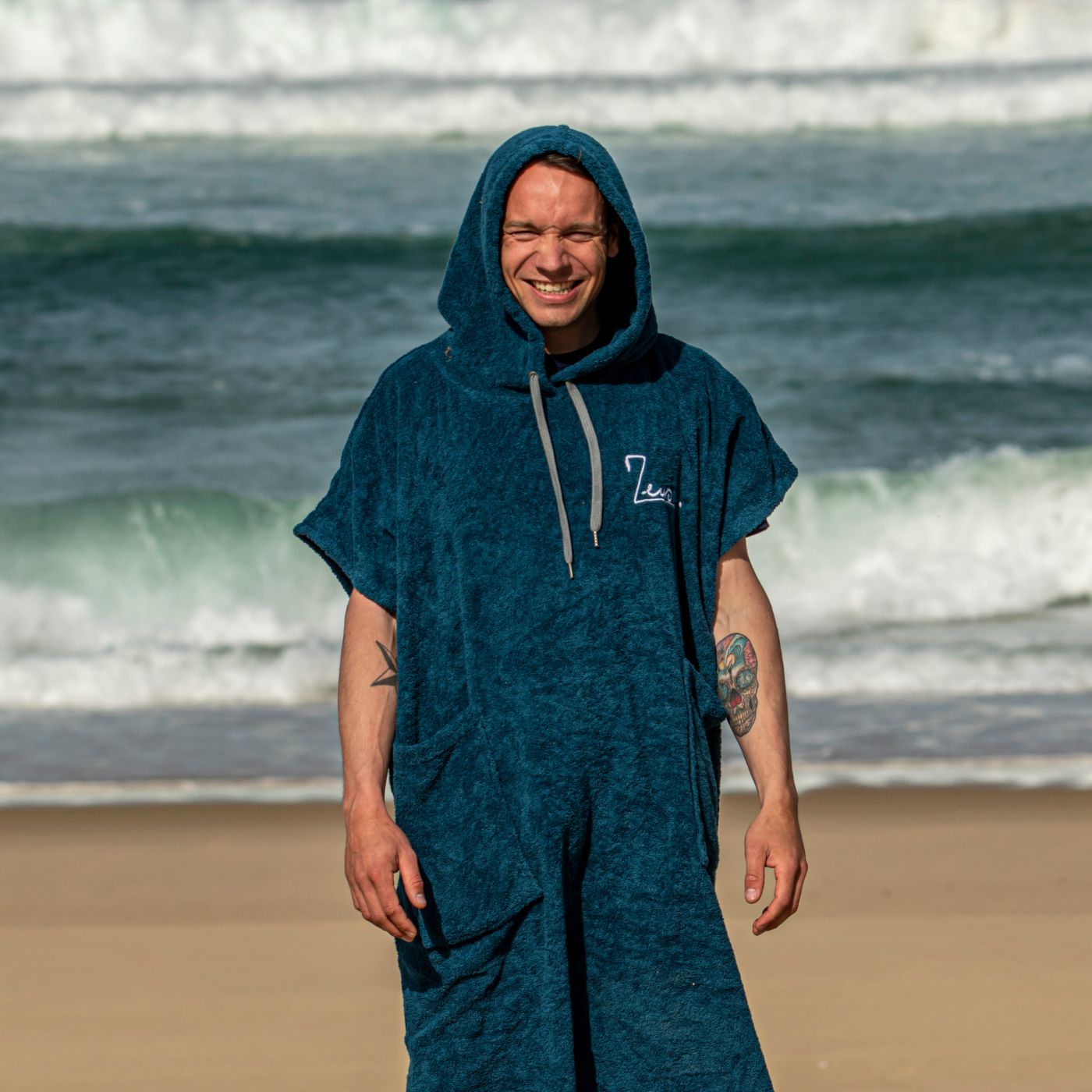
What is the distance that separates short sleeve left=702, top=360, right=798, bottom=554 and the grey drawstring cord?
16 centimetres

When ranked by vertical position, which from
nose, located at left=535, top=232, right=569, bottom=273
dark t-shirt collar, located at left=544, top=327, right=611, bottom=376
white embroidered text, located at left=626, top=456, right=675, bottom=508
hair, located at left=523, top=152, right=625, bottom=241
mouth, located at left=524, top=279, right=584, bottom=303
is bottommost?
white embroidered text, located at left=626, top=456, right=675, bottom=508

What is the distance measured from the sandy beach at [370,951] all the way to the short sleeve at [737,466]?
6.11ft

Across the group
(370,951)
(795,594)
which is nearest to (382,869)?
(370,951)

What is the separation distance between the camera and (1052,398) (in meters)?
12.3

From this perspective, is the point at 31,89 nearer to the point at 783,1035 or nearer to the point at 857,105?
the point at 857,105

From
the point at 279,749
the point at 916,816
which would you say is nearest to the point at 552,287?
Answer: the point at 916,816

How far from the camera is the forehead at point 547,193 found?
2.20 metres

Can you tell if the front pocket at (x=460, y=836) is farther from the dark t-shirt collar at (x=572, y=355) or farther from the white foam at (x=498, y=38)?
the white foam at (x=498, y=38)

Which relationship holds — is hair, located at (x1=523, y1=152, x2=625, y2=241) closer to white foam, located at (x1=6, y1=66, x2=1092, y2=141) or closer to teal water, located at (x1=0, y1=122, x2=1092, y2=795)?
teal water, located at (x1=0, y1=122, x2=1092, y2=795)

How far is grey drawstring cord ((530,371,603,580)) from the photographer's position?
2.17m

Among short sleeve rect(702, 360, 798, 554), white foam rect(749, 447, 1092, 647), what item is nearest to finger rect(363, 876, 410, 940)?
short sleeve rect(702, 360, 798, 554)

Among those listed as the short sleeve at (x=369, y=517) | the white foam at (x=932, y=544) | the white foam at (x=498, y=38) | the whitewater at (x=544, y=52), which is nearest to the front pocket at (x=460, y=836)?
the short sleeve at (x=369, y=517)

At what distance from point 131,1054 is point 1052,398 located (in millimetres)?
9518

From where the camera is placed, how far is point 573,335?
228 centimetres
